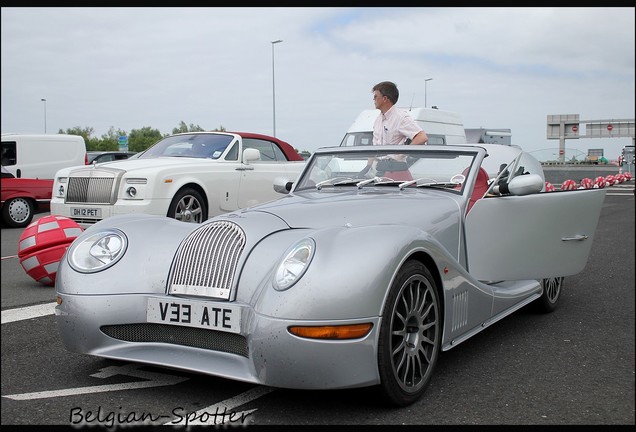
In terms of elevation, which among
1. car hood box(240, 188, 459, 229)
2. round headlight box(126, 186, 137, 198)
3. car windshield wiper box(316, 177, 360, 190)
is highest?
car windshield wiper box(316, 177, 360, 190)

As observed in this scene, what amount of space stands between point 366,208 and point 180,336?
134cm

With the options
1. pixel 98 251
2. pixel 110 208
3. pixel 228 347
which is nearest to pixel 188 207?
pixel 110 208

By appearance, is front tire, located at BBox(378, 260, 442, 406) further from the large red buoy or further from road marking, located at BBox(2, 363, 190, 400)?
the large red buoy

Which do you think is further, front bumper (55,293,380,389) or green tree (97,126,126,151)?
green tree (97,126,126,151)

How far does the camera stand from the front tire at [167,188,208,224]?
9336 millimetres

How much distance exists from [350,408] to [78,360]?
1772 mm

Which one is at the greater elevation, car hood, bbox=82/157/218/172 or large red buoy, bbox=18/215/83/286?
car hood, bbox=82/157/218/172

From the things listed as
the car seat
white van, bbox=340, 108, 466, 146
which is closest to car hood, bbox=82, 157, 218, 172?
the car seat

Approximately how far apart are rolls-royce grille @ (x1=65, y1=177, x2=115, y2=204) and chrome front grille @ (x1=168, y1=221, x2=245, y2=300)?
5.83 meters

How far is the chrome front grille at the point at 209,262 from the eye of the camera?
11.1 ft

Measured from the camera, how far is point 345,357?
309 cm

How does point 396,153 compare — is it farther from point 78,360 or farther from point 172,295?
point 78,360

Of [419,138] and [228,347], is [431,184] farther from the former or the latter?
[228,347]

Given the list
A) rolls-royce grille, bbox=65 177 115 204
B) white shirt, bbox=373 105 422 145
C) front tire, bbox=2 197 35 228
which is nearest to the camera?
white shirt, bbox=373 105 422 145
